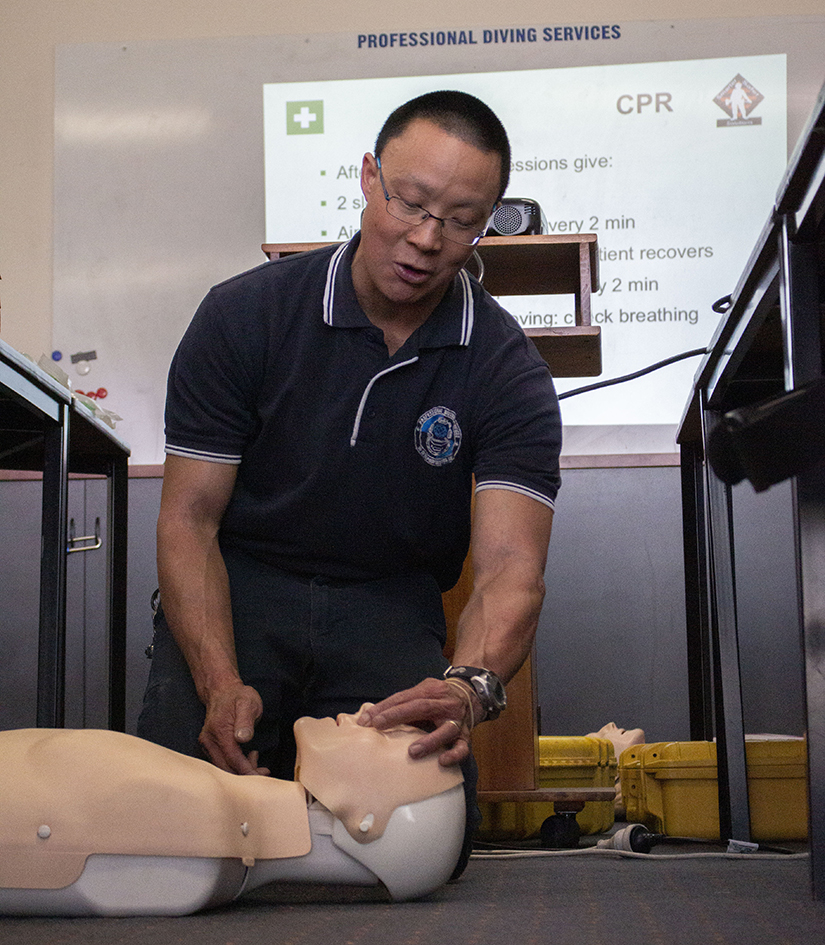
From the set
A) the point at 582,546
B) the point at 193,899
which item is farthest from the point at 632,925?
the point at 582,546

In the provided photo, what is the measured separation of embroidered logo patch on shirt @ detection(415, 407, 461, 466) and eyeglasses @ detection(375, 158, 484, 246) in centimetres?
22

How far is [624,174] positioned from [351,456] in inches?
86.1

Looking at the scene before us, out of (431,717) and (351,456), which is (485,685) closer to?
(431,717)

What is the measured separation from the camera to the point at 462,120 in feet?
4.48

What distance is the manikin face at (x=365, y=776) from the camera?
957 millimetres

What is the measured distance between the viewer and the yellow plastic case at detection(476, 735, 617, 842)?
6.35ft

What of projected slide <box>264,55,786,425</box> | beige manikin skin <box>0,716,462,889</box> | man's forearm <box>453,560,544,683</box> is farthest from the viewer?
projected slide <box>264,55,786,425</box>

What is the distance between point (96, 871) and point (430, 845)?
28 cm

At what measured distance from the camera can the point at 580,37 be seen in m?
3.43

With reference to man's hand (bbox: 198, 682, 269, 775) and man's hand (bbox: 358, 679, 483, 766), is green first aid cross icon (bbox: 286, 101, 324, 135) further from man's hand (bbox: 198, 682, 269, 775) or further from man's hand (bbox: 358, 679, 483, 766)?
man's hand (bbox: 358, 679, 483, 766)

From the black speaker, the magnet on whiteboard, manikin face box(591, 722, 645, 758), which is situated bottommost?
manikin face box(591, 722, 645, 758)

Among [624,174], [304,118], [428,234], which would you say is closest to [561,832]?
[428,234]

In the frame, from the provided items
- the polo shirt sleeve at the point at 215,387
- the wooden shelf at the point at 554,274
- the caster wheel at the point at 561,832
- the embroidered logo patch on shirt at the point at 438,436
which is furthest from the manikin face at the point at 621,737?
the polo shirt sleeve at the point at 215,387

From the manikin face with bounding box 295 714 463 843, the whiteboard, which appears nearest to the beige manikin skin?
the manikin face with bounding box 295 714 463 843
